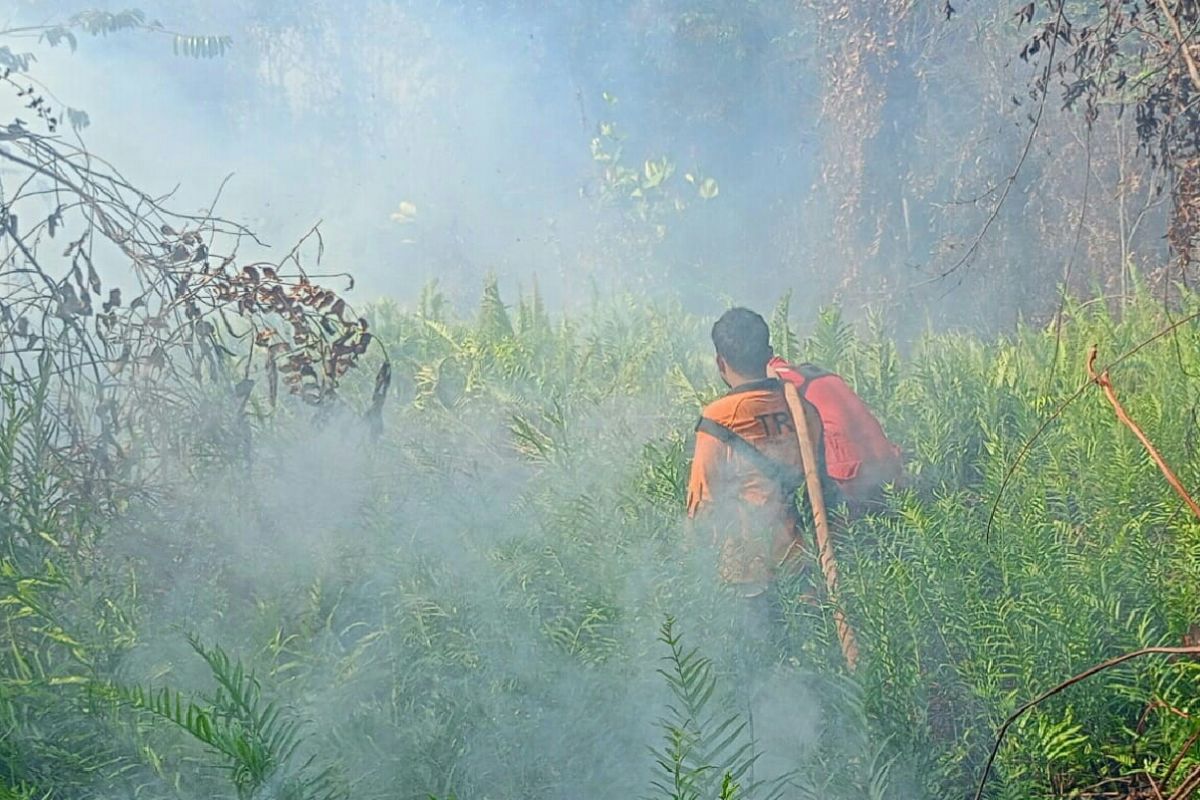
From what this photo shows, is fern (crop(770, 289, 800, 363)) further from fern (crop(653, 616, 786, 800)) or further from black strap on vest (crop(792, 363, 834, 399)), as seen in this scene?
fern (crop(653, 616, 786, 800))

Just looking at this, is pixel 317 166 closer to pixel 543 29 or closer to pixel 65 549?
pixel 543 29

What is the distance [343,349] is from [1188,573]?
2416 millimetres

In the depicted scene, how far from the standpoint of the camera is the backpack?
3.85 m

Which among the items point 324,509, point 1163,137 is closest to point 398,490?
point 324,509

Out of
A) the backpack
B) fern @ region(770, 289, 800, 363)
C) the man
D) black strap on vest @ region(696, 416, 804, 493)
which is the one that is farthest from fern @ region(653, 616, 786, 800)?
fern @ region(770, 289, 800, 363)

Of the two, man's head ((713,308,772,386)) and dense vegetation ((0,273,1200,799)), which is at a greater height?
man's head ((713,308,772,386))

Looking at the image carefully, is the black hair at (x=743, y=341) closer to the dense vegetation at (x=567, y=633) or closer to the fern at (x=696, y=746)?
the dense vegetation at (x=567, y=633)

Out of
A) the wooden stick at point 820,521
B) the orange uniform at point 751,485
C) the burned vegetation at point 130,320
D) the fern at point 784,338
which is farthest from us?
the fern at point 784,338

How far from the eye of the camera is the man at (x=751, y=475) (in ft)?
11.5

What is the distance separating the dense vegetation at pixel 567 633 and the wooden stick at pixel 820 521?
0.05 m

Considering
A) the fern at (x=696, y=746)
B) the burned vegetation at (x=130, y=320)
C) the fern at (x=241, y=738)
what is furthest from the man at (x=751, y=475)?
the fern at (x=241, y=738)

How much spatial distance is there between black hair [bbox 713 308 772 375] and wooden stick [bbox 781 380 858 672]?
0.44 feet

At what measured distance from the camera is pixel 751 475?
11.8ft

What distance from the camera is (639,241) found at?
13867 millimetres
